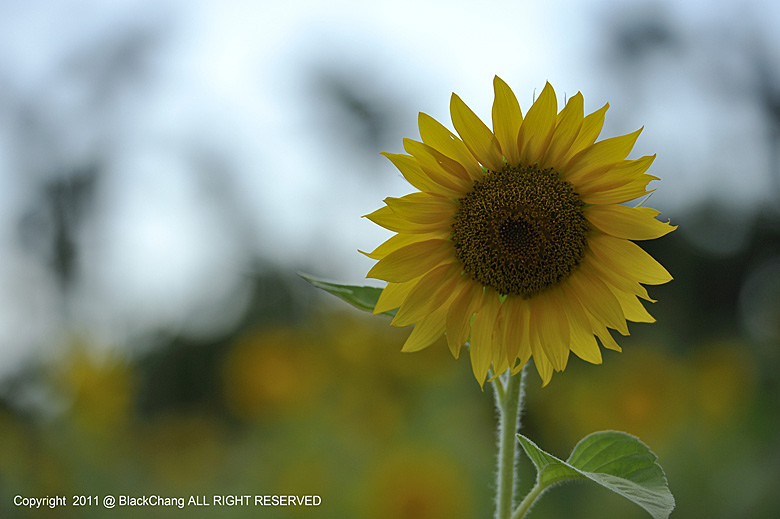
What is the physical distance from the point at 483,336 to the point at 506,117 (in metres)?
0.25

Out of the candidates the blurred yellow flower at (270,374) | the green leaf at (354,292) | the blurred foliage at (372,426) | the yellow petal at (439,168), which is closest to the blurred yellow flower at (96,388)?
the blurred foliage at (372,426)

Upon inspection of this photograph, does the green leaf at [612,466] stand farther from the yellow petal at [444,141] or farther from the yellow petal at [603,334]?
the yellow petal at [444,141]

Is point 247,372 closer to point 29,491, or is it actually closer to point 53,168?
point 29,491

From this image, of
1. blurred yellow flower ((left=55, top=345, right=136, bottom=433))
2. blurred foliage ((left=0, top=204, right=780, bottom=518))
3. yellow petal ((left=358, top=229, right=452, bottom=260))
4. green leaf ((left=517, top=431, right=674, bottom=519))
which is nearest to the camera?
green leaf ((left=517, top=431, right=674, bottom=519))

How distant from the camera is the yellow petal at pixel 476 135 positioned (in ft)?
2.35

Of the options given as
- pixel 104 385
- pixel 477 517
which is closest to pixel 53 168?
pixel 104 385

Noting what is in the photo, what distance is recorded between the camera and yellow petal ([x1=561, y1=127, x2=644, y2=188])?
2.31ft

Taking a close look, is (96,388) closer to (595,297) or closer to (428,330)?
(428,330)

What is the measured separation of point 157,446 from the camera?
3316 mm

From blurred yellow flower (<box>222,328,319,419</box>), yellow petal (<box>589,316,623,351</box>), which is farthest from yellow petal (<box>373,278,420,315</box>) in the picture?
blurred yellow flower (<box>222,328,319,419</box>)

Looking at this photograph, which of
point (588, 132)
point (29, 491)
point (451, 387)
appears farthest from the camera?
point (451, 387)

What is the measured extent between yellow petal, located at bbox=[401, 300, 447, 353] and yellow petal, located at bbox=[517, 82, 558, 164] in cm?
21

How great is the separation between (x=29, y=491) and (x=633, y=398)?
2.44m

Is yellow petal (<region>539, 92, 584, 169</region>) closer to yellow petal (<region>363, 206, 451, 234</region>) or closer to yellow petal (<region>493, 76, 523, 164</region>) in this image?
yellow petal (<region>493, 76, 523, 164</region>)
